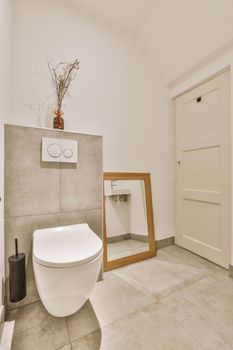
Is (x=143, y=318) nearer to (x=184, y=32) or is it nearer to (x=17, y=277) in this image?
(x=17, y=277)

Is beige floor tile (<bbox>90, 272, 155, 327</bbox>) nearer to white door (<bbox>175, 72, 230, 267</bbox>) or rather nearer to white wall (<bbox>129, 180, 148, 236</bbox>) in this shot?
white wall (<bbox>129, 180, 148, 236</bbox>)

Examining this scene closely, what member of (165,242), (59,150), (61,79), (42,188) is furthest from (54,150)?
(165,242)

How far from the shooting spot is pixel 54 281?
80cm

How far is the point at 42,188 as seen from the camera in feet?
4.15

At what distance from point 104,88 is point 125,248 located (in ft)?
5.40

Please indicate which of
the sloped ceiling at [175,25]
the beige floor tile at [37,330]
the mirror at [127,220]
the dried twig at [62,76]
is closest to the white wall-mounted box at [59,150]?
the dried twig at [62,76]

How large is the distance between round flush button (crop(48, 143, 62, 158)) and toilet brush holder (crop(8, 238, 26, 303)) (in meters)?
0.63

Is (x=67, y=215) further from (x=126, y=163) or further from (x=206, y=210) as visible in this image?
(x=206, y=210)

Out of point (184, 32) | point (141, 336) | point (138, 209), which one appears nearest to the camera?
point (141, 336)

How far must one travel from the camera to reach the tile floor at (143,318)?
901mm

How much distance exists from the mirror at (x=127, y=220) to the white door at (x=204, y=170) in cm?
44

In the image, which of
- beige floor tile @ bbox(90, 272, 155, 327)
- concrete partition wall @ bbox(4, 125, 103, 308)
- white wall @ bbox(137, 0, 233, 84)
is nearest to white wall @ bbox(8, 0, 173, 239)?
white wall @ bbox(137, 0, 233, 84)

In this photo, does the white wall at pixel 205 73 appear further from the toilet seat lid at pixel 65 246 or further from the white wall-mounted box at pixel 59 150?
the white wall-mounted box at pixel 59 150

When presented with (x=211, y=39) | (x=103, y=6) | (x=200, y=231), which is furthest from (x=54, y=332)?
(x=103, y=6)
